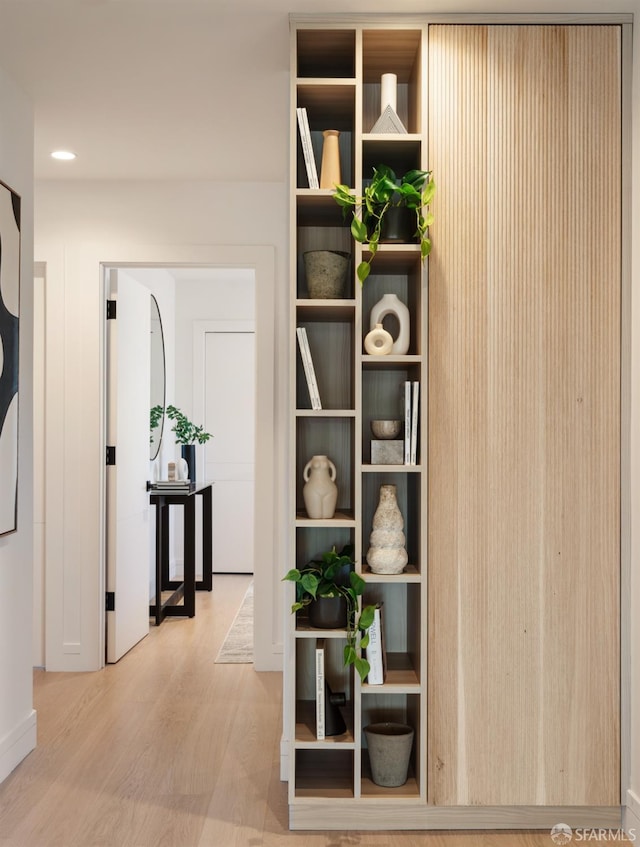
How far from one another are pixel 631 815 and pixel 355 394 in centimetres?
155

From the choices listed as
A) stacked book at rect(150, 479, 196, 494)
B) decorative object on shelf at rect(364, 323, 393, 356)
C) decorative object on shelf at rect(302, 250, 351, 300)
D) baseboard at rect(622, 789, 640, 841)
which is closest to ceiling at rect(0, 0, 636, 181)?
decorative object on shelf at rect(302, 250, 351, 300)

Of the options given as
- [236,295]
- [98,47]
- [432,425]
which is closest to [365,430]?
[432,425]

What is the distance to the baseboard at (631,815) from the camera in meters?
2.49

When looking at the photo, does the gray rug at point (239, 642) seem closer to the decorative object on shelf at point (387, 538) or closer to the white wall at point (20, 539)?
the white wall at point (20, 539)

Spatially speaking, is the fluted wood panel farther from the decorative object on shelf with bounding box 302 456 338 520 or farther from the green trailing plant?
the green trailing plant

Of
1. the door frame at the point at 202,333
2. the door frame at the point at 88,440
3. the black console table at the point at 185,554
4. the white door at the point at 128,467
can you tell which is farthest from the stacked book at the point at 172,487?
the door frame at the point at 202,333

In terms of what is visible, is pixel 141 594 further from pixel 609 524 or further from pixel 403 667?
pixel 609 524

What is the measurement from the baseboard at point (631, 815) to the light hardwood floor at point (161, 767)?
0.84 ft

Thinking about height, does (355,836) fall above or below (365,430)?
below

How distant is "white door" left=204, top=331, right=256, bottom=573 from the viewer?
6.95 metres

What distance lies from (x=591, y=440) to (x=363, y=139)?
3.89 ft

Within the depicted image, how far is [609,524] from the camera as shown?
2.59 m

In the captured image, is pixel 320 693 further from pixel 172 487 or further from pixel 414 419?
pixel 172 487

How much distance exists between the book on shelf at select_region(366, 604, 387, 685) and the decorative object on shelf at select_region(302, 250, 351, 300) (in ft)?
3.37
